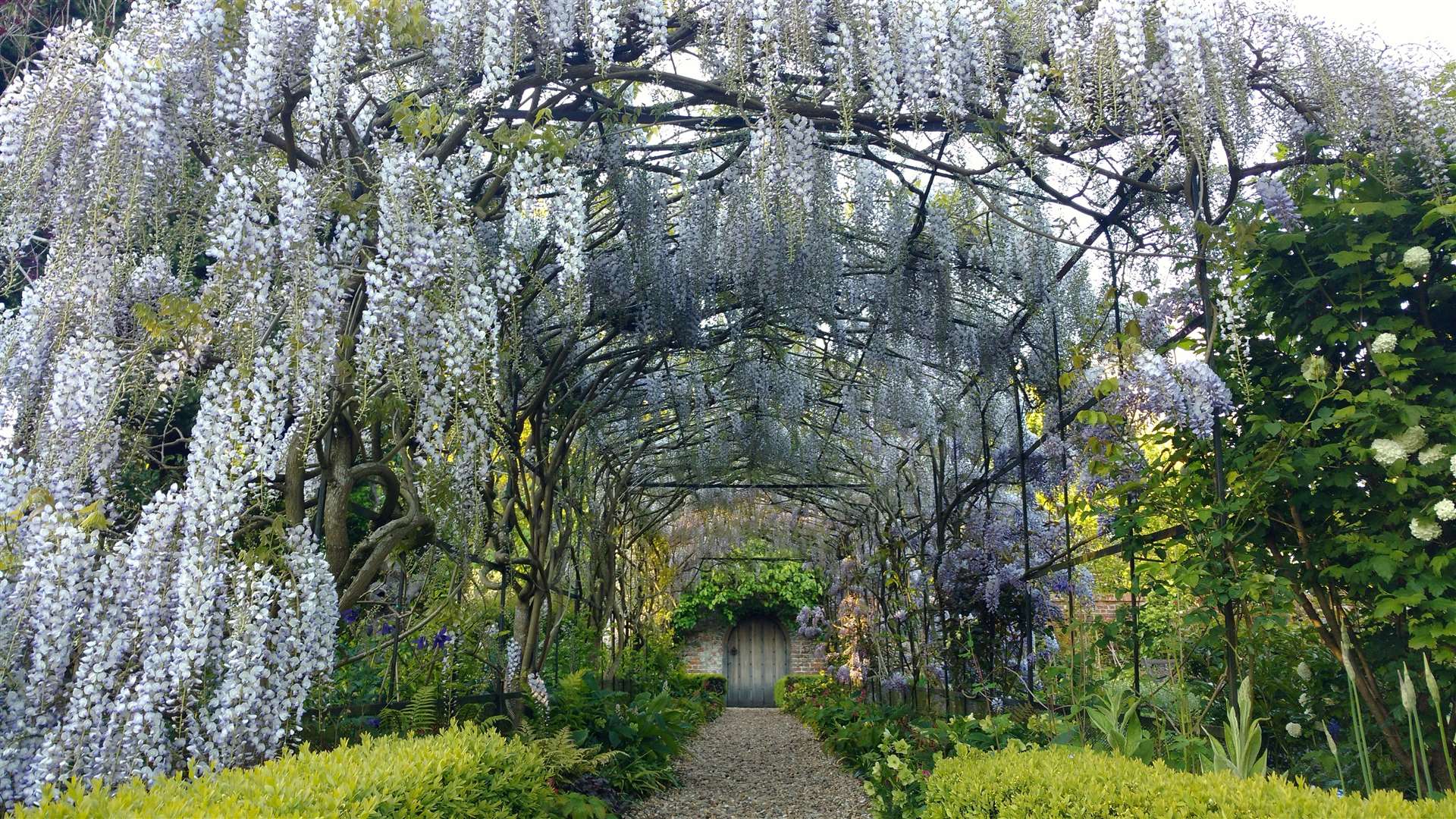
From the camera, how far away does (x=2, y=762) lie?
7.39 ft

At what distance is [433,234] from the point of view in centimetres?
297

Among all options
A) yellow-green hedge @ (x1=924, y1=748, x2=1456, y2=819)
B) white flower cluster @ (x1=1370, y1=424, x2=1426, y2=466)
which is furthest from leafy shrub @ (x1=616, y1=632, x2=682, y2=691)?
white flower cluster @ (x1=1370, y1=424, x2=1426, y2=466)

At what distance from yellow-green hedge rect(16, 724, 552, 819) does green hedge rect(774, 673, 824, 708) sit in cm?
1160

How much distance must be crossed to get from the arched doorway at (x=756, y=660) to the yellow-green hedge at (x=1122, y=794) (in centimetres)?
1366

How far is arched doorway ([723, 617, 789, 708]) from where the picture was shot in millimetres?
17109

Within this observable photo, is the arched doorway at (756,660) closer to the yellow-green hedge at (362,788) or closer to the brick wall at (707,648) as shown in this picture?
the brick wall at (707,648)

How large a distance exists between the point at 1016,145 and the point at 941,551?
11.0ft

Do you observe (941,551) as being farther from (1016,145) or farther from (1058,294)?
(1016,145)

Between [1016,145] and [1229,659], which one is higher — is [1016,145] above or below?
above

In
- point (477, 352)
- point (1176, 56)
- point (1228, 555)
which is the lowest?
point (1228, 555)

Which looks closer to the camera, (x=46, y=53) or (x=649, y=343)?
(x=46, y=53)

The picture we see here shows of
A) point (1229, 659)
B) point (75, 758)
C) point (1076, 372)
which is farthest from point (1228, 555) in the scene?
point (75, 758)

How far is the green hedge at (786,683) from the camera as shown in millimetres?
15242

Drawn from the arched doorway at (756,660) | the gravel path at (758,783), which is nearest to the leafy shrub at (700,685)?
the arched doorway at (756,660)
